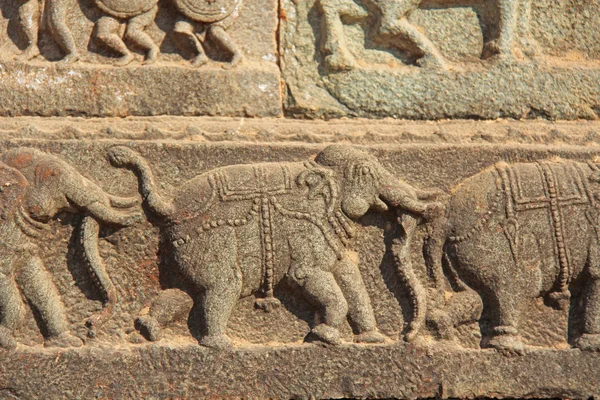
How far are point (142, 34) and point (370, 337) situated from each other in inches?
72.2

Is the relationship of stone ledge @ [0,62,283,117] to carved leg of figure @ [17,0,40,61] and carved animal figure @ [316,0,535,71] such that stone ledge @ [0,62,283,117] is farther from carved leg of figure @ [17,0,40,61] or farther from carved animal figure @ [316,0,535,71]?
carved animal figure @ [316,0,535,71]

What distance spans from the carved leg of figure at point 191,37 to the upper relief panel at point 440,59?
0.41 metres

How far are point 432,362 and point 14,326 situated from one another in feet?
6.38

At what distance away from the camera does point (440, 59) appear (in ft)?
14.3

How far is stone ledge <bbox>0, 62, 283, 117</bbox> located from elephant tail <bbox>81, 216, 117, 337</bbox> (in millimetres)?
575

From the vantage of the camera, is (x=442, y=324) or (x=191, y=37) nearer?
(x=442, y=324)

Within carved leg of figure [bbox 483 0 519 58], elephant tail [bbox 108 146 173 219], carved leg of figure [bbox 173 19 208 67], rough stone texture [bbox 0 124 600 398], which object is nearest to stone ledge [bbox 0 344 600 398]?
rough stone texture [bbox 0 124 600 398]

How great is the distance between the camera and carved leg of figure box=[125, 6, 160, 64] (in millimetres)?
4180

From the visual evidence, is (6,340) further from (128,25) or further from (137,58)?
(128,25)

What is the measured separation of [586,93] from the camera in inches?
173

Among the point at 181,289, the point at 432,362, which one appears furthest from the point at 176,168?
the point at 432,362

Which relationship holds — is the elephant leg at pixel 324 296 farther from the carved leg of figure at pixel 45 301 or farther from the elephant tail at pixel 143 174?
the carved leg of figure at pixel 45 301

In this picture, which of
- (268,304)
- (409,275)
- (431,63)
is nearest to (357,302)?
(409,275)

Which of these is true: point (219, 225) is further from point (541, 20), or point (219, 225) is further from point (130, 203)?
point (541, 20)
